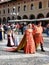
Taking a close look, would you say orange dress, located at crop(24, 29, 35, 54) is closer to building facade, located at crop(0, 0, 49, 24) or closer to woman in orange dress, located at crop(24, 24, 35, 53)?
woman in orange dress, located at crop(24, 24, 35, 53)

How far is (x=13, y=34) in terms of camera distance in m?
16.6

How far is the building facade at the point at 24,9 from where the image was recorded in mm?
50094

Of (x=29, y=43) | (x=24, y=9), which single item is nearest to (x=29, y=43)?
(x=29, y=43)

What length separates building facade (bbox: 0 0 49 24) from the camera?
164 ft

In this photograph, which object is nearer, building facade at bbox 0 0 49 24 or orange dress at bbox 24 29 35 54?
orange dress at bbox 24 29 35 54

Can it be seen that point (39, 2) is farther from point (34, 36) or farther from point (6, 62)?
point (6, 62)

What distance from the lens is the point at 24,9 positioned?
54.9 metres

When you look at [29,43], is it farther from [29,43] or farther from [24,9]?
[24,9]

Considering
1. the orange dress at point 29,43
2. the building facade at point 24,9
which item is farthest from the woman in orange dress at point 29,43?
the building facade at point 24,9

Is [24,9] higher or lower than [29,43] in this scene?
higher

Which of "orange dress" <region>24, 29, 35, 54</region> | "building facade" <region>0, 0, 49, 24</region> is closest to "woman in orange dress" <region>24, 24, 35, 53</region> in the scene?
"orange dress" <region>24, 29, 35, 54</region>

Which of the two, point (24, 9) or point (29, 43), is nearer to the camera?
point (29, 43)

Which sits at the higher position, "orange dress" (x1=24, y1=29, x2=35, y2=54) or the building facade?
the building facade

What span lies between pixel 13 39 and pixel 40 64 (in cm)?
736
